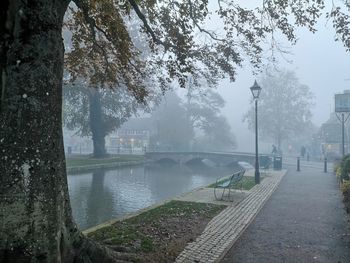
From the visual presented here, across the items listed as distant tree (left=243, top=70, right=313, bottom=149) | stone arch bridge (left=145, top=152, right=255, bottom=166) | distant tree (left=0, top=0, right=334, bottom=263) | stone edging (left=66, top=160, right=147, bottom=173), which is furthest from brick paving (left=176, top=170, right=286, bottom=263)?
distant tree (left=243, top=70, right=313, bottom=149)

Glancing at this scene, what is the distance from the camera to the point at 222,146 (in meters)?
66.9

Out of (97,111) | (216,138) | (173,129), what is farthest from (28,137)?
(216,138)

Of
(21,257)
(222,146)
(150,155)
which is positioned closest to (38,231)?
(21,257)

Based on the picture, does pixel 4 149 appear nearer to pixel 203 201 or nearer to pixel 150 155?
pixel 203 201

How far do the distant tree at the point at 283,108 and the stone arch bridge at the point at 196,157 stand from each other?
11413mm

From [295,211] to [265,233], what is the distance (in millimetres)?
3209

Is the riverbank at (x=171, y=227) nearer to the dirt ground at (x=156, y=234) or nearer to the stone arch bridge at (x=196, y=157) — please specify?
the dirt ground at (x=156, y=234)

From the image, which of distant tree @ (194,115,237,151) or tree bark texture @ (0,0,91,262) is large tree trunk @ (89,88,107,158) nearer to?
distant tree @ (194,115,237,151)

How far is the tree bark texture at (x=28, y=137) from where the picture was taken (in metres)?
Result: 3.94

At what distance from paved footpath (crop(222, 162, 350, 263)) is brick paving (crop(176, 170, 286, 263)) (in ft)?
0.55

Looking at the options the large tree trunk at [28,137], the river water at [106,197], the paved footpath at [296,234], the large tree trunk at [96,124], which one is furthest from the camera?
the large tree trunk at [96,124]

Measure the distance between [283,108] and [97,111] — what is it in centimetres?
2935

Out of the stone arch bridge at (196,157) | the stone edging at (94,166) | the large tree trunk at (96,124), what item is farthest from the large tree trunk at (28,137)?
the stone arch bridge at (196,157)

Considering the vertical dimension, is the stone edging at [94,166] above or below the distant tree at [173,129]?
below
